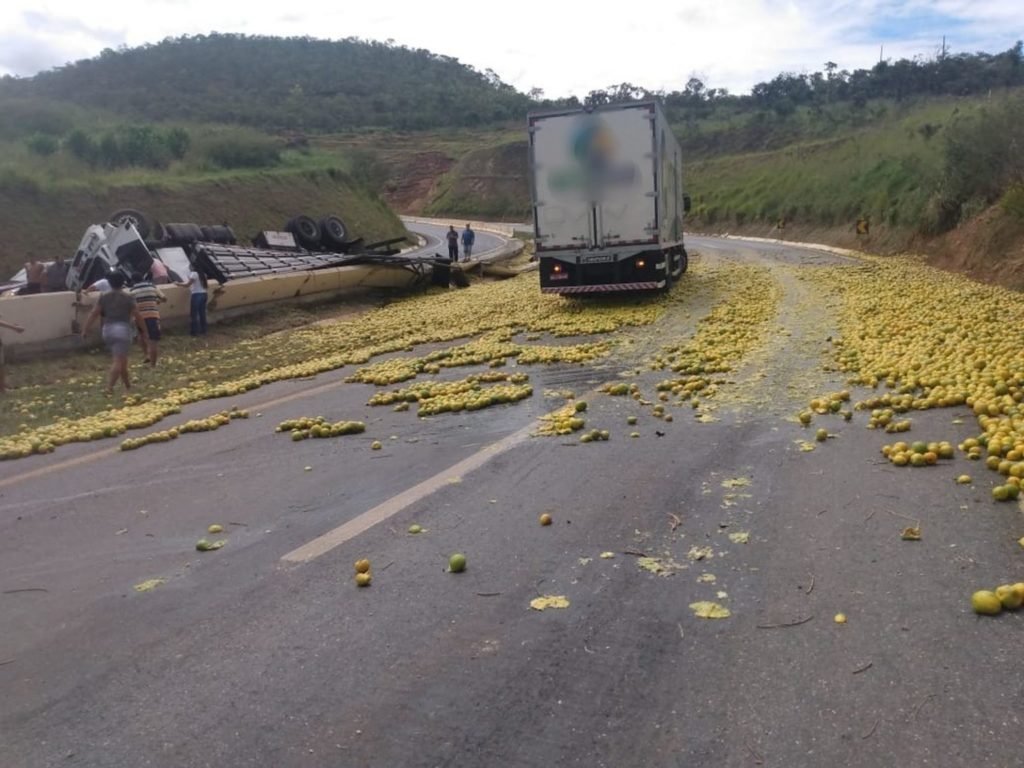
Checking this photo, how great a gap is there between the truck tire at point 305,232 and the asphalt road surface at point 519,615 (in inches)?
870

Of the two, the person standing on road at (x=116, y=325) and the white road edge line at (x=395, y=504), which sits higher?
the person standing on road at (x=116, y=325)

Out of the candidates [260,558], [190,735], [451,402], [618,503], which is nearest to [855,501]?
[618,503]

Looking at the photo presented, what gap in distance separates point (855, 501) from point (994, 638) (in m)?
1.85

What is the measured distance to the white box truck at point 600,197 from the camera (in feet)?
57.2

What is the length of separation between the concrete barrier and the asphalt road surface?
27.5ft

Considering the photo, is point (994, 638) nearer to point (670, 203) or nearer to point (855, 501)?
point (855, 501)

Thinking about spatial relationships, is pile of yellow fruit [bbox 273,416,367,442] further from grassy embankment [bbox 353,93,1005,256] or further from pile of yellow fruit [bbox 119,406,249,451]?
grassy embankment [bbox 353,93,1005,256]

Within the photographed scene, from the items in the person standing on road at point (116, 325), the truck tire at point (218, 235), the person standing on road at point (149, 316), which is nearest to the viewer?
the person standing on road at point (116, 325)

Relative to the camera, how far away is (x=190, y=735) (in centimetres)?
339

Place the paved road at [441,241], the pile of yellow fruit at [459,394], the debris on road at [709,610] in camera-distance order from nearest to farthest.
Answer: the debris on road at [709,610], the pile of yellow fruit at [459,394], the paved road at [441,241]

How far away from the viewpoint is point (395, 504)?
19.8 ft

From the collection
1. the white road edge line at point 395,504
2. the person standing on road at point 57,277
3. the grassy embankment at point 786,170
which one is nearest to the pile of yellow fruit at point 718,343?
the white road edge line at point 395,504

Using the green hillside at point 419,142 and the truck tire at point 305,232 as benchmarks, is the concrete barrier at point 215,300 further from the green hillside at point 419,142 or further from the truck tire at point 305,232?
the green hillside at point 419,142

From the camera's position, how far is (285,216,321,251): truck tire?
28.7 meters
